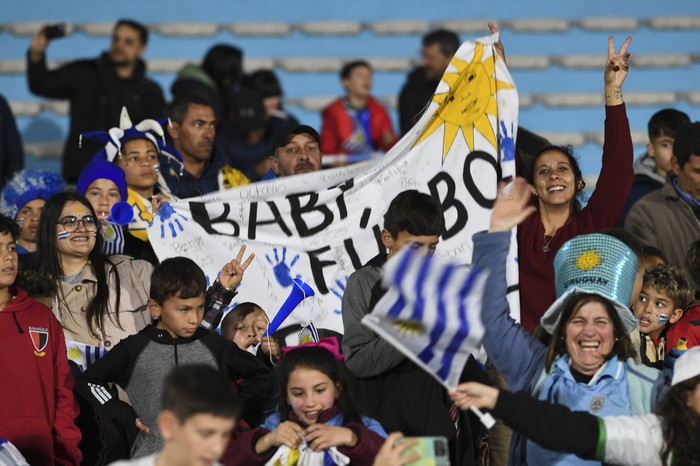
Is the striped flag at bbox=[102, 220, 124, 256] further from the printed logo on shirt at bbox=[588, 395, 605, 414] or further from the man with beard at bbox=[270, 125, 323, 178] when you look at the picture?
the printed logo on shirt at bbox=[588, 395, 605, 414]

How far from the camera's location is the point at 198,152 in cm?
823

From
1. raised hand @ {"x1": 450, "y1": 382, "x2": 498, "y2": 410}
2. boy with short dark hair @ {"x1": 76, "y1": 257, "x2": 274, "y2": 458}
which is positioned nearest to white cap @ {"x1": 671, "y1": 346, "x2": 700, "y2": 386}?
raised hand @ {"x1": 450, "y1": 382, "x2": 498, "y2": 410}

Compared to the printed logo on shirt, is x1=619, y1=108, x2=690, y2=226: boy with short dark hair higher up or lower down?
higher up

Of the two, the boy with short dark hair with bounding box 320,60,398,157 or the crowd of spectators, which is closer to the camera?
the crowd of spectators

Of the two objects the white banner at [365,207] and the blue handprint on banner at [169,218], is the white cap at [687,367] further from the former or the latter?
the blue handprint on banner at [169,218]

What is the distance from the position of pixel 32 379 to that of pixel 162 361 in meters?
0.52

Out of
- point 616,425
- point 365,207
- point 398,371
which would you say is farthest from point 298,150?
point 616,425

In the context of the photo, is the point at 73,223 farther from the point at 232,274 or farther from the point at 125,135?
the point at 125,135

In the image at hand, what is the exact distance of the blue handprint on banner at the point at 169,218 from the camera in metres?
7.18

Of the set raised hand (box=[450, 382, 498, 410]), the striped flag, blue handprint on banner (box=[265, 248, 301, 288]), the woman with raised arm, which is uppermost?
the striped flag

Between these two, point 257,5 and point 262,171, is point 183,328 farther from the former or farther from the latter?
point 257,5

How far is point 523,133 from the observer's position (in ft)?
25.8

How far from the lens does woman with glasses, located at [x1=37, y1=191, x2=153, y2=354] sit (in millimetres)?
6262

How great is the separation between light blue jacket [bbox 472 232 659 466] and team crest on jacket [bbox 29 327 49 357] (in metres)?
1.83
